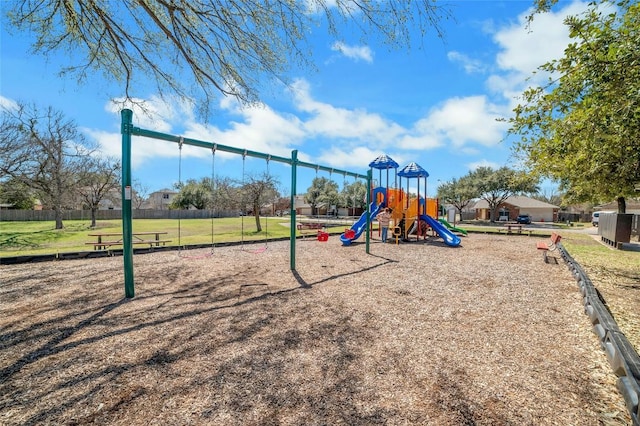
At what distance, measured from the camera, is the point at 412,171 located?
14852 mm

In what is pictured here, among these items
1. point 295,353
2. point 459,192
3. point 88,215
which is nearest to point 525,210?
point 459,192

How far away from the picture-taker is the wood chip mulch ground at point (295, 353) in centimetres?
243

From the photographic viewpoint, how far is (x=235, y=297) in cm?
536

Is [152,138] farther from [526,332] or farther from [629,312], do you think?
[629,312]

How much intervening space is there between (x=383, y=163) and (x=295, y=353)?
1158 centimetres

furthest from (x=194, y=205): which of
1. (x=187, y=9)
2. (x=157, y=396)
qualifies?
(x=157, y=396)

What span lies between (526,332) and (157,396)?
14.5 feet

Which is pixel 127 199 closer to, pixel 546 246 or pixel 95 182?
pixel 546 246

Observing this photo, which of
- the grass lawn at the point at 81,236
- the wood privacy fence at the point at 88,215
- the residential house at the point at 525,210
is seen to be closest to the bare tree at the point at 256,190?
the grass lawn at the point at 81,236

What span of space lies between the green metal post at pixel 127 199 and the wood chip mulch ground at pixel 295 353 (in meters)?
0.35

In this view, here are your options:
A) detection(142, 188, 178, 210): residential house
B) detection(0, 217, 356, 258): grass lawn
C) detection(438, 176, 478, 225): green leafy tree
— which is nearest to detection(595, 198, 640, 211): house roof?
detection(438, 176, 478, 225): green leafy tree

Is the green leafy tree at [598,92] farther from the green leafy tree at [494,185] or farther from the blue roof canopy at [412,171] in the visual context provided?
the green leafy tree at [494,185]

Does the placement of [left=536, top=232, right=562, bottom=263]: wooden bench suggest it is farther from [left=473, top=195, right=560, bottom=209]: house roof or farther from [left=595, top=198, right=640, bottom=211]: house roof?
[left=473, top=195, right=560, bottom=209]: house roof

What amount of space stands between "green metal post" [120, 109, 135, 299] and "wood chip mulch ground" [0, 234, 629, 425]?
35 cm
